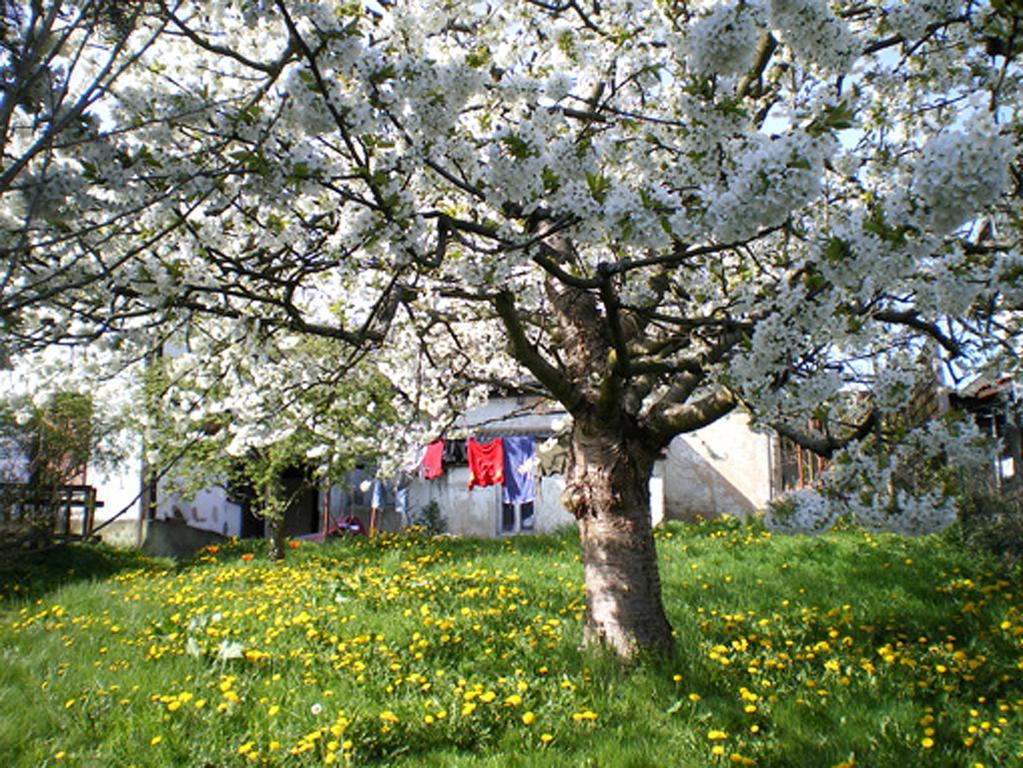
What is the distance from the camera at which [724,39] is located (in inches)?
104

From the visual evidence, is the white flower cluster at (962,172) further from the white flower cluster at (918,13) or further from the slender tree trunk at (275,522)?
the slender tree trunk at (275,522)

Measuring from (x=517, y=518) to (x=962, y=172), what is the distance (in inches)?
653

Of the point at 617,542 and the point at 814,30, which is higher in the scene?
the point at 814,30

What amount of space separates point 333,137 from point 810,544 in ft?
Answer: 24.0

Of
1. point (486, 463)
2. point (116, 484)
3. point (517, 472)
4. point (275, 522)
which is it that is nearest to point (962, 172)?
point (275, 522)

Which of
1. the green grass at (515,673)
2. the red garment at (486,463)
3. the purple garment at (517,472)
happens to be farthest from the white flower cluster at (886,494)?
the red garment at (486,463)

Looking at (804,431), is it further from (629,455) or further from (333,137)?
(333,137)

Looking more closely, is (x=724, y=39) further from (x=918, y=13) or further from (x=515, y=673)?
(x=515, y=673)

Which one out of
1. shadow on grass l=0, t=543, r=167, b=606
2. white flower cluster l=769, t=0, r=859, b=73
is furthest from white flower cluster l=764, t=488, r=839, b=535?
shadow on grass l=0, t=543, r=167, b=606

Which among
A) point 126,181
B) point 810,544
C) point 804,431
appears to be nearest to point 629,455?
point 804,431

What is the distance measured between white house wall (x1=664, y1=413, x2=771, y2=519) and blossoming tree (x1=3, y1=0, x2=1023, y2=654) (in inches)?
416

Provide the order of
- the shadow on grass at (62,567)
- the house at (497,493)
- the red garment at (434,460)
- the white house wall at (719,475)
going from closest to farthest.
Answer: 1. the shadow on grass at (62,567)
2. the house at (497,493)
3. the white house wall at (719,475)
4. the red garment at (434,460)

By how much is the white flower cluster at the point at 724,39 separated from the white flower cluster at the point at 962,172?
768mm

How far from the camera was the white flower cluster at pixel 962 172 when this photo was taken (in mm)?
2146
